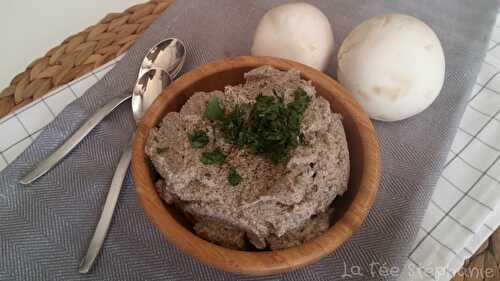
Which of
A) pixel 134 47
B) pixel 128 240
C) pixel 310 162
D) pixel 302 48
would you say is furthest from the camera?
pixel 134 47

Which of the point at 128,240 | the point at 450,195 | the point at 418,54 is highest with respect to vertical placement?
the point at 418,54

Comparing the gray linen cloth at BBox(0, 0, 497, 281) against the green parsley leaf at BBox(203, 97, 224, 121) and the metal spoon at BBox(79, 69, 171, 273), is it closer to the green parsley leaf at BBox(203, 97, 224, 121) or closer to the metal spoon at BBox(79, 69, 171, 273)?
the metal spoon at BBox(79, 69, 171, 273)

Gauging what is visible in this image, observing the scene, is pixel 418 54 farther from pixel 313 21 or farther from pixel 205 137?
pixel 205 137

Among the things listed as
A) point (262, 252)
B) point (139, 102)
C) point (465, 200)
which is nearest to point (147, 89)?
point (139, 102)

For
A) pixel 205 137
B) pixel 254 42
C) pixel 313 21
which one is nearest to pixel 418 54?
pixel 313 21

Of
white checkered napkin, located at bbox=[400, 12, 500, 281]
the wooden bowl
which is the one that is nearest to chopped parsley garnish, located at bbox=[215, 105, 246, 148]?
the wooden bowl

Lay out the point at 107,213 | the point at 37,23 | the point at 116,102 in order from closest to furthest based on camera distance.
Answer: the point at 107,213 → the point at 116,102 → the point at 37,23

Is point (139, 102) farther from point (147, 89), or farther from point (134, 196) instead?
point (134, 196)
